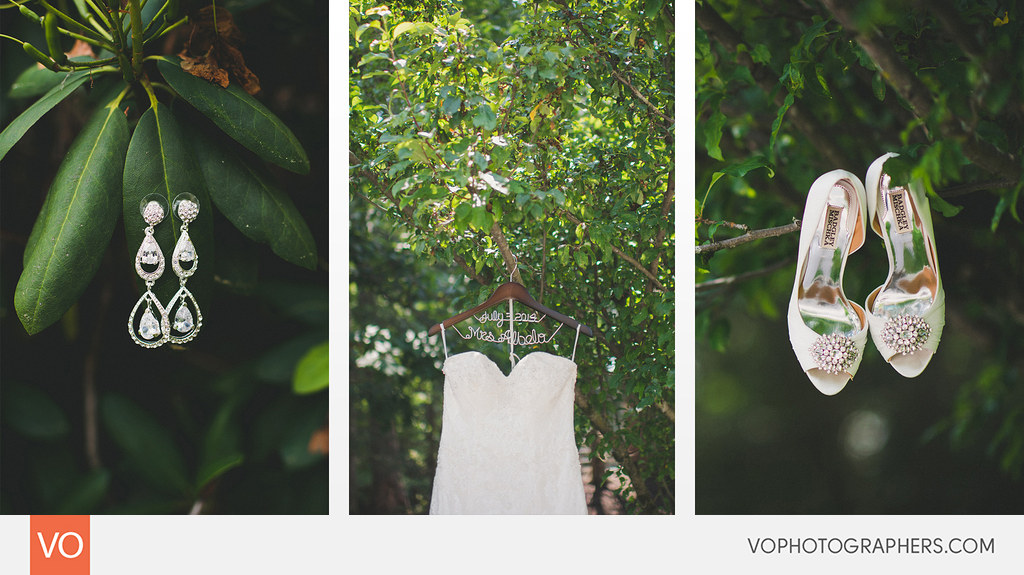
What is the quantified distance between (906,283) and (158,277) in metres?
1.57

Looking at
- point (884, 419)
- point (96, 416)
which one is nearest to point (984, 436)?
point (884, 419)

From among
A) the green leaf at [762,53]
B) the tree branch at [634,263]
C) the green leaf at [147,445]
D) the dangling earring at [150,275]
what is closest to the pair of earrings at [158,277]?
the dangling earring at [150,275]

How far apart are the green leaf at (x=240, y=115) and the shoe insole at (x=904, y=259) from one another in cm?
124

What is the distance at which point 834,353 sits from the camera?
1.42 metres

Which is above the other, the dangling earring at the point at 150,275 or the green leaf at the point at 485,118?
the green leaf at the point at 485,118

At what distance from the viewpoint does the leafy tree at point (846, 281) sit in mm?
1441

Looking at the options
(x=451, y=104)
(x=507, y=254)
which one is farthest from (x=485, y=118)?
(x=507, y=254)

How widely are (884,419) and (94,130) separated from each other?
74.5 inches

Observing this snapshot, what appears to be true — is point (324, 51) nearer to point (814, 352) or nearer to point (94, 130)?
point (94, 130)

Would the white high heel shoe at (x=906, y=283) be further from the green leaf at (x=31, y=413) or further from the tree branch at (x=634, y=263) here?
the green leaf at (x=31, y=413)

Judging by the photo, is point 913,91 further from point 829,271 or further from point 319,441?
point 319,441

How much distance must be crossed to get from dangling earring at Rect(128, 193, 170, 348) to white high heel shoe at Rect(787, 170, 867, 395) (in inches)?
52.3

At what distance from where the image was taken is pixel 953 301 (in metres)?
1.64
